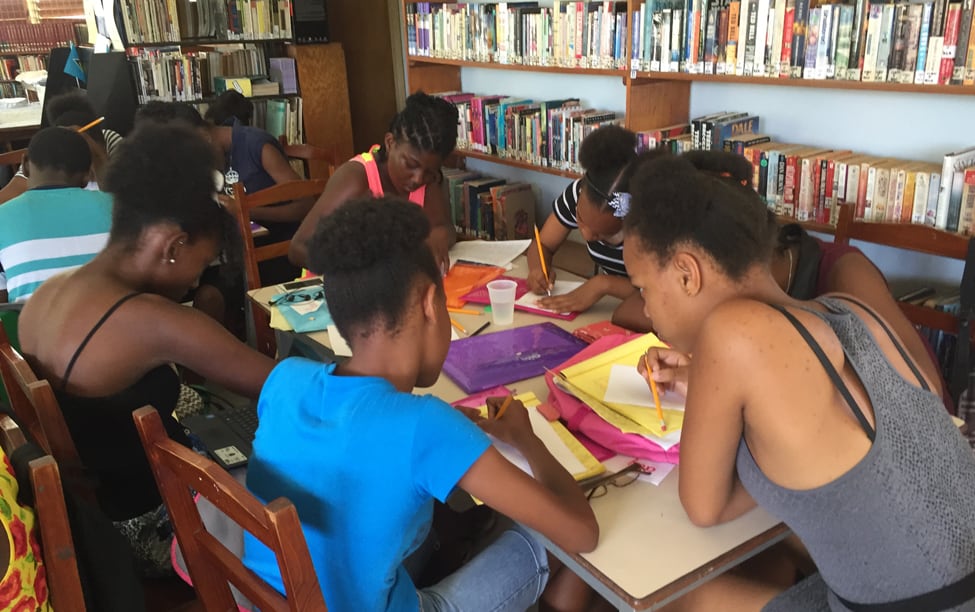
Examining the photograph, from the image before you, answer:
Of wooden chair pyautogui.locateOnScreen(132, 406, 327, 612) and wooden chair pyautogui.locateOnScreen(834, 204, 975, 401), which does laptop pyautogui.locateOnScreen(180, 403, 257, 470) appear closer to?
wooden chair pyautogui.locateOnScreen(132, 406, 327, 612)

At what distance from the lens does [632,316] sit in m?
1.84

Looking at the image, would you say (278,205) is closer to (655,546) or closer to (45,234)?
(45,234)

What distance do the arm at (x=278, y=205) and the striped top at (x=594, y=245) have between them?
4.55 feet

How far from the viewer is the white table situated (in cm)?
103

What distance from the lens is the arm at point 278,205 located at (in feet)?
10.8

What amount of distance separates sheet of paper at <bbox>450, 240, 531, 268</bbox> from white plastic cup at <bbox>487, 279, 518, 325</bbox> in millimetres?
416

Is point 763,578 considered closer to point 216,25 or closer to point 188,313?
point 188,313

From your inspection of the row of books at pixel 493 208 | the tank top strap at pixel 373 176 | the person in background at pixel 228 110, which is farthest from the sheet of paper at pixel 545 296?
the person in background at pixel 228 110

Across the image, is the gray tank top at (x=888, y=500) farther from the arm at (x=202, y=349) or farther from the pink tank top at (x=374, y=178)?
the pink tank top at (x=374, y=178)

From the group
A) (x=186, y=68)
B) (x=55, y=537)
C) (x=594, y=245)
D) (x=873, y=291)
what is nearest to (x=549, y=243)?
(x=594, y=245)

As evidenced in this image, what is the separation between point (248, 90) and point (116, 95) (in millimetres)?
722

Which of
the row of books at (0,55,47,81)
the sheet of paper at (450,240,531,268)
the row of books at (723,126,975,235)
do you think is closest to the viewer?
the row of books at (723,126,975,235)

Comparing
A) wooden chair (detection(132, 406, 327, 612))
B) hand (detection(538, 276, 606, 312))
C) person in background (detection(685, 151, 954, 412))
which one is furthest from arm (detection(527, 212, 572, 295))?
wooden chair (detection(132, 406, 327, 612))

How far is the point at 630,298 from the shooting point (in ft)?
6.22
